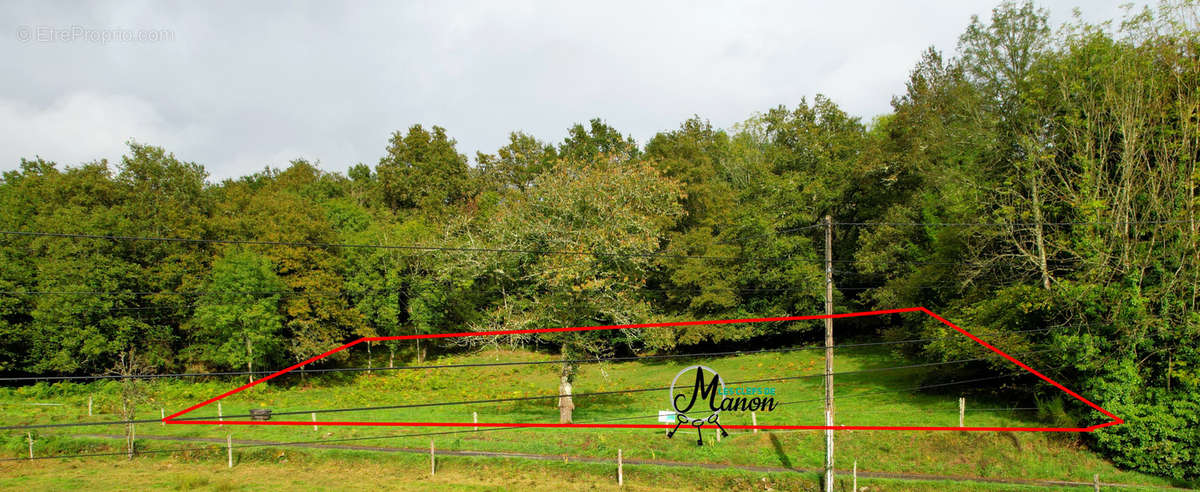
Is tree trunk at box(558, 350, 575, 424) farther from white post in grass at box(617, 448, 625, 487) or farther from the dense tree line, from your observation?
white post in grass at box(617, 448, 625, 487)

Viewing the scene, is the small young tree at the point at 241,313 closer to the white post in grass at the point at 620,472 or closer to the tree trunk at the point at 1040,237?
the white post in grass at the point at 620,472

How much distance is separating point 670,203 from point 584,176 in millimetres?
4594

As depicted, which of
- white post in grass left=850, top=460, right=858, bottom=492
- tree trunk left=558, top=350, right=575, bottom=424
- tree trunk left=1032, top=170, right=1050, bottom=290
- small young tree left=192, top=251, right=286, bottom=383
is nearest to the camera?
white post in grass left=850, top=460, right=858, bottom=492

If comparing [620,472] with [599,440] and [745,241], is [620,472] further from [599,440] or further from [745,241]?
[745,241]

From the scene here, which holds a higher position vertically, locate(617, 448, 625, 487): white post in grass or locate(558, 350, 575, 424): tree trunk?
locate(558, 350, 575, 424): tree trunk

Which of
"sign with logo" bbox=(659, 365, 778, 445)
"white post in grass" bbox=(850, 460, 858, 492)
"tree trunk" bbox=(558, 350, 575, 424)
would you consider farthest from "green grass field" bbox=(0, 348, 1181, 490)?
"tree trunk" bbox=(558, 350, 575, 424)

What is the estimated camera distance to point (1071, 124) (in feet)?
66.5

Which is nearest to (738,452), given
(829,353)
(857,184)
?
(829,353)

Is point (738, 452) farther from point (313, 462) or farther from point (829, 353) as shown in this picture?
point (313, 462)

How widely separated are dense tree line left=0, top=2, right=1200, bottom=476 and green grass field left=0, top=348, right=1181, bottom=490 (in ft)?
7.10

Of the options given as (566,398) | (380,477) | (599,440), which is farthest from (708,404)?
(380,477)

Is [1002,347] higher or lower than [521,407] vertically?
higher

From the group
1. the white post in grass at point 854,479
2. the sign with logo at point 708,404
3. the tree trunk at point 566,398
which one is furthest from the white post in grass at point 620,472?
the white post in grass at point 854,479

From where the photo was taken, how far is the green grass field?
1941 centimetres
